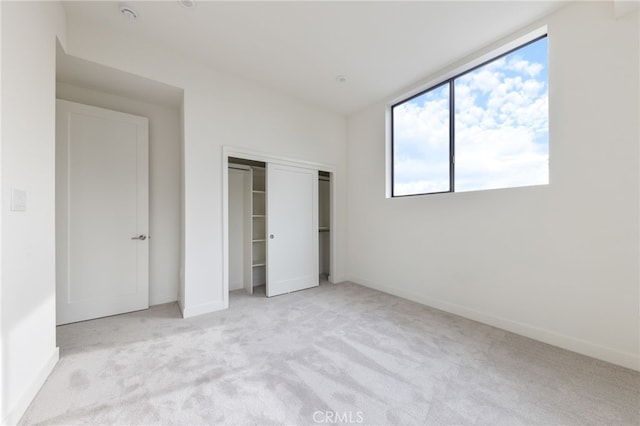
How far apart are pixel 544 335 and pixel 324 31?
3.62m

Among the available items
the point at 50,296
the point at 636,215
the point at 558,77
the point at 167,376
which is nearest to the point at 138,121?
the point at 50,296

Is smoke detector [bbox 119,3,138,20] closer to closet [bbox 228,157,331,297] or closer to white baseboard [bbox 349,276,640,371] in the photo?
closet [bbox 228,157,331,297]

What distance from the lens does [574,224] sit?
2.09m

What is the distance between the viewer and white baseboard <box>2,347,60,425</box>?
4.32 feet

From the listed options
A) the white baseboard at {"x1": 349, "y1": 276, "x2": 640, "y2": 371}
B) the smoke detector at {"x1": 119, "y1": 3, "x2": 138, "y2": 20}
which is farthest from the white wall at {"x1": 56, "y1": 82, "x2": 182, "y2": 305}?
the white baseboard at {"x1": 349, "y1": 276, "x2": 640, "y2": 371}

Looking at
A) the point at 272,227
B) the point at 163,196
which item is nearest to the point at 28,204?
the point at 163,196

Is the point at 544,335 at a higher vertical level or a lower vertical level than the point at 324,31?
lower

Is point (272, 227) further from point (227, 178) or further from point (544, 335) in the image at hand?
point (544, 335)

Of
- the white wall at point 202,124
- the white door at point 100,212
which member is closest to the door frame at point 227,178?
the white wall at point 202,124

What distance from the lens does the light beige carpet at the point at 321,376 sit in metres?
1.42

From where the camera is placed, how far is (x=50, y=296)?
6.01 feet

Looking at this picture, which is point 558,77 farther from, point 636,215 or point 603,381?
point 603,381

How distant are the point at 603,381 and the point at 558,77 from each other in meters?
2.48

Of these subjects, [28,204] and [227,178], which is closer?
[28,204]
